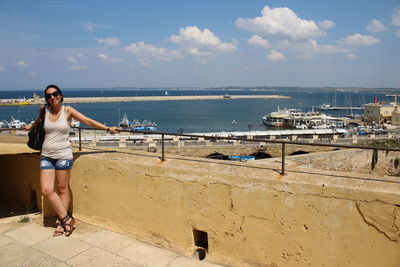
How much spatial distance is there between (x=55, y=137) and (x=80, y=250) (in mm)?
1521

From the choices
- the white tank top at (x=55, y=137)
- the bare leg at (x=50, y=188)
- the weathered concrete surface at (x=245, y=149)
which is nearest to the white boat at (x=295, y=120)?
the weathered concrete surface at (x=245, y=149)

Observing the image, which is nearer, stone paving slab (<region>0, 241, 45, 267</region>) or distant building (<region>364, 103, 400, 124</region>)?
stone paving slab (<region>0, 241, 45, 267</region>)

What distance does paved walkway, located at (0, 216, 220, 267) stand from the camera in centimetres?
389

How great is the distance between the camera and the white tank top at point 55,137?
422 cm

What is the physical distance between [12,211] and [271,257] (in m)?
4.81

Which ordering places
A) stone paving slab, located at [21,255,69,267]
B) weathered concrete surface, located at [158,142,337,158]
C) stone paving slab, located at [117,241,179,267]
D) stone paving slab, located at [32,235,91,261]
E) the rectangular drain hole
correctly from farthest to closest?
1. weathered concrete surface, located at [158,142,337,158]
2. the rectangular drain hole
3. stone paving slab, located at [32,235,91,261]
4. stone paving slab, located at [117,241,179,267]
5. stone paving slab, located at [21,255,69,267]

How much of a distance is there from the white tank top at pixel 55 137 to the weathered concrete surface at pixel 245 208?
24.8 inches

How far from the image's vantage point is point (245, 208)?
3756mm

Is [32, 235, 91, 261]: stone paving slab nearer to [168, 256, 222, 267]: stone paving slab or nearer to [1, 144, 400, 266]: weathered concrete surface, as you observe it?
[1, 144, 400, 266]: weathered concrete surface

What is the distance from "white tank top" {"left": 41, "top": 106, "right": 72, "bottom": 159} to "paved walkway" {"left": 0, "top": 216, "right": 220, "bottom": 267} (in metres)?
1.21

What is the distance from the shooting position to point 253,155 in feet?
118

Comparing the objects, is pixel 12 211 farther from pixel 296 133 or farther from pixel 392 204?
pixel 296 133

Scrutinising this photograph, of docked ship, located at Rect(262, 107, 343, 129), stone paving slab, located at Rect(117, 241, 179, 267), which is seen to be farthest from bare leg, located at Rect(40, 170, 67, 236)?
docked ship, located at Rect(262, 107, 343, 129)

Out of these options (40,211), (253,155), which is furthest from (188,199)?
(253,155)
